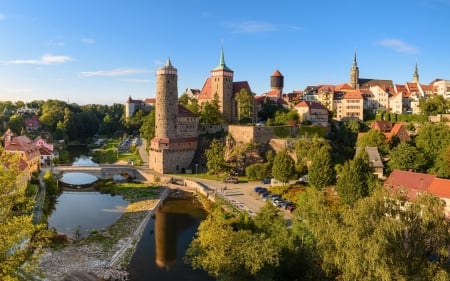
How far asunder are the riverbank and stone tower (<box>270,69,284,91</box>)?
4530 centimetres

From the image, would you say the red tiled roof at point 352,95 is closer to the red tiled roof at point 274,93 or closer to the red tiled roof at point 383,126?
the red tiled roof at point 383,126

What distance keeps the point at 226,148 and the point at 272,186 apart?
484 inches

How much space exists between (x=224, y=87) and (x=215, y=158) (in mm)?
15252

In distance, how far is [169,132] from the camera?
2061 inches

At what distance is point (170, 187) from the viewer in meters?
45.1

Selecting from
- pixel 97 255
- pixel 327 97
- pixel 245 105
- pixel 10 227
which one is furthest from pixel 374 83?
pixel 10 227

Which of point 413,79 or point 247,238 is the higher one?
point 413,79

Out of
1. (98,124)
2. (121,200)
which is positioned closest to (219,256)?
(121,200)

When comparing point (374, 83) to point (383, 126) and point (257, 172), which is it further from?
point (257, 172)

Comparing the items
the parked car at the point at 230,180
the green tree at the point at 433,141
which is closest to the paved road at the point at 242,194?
the parked car at the point at 230,180

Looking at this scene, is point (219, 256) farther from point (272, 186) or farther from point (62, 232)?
point (272, 186)

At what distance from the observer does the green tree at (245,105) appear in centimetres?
5756

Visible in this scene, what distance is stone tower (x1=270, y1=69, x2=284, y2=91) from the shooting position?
237 feet

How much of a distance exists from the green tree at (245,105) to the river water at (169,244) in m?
20.5
